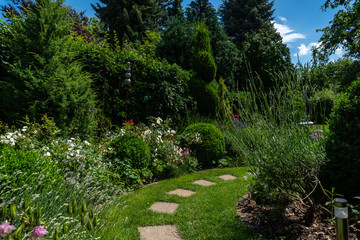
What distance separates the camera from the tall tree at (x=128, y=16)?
18766 millimetres

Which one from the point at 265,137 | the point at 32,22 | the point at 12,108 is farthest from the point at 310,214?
the point at 32,22

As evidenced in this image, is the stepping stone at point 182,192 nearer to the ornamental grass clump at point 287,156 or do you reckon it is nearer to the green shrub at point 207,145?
the ornamental grass clump at point 287,156

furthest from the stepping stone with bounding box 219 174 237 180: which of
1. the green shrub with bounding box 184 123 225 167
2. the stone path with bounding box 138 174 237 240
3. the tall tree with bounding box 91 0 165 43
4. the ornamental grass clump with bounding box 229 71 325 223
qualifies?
the tall tree with bounding box 91 0 165 43

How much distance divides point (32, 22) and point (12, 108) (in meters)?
1.80

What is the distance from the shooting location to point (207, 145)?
241 inches

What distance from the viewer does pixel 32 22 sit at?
15.1 ft

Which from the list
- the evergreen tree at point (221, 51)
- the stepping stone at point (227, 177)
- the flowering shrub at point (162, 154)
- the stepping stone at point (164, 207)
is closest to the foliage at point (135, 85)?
the flowering shrub at point (162, 154)

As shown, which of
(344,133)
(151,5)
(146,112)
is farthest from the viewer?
(151,5)

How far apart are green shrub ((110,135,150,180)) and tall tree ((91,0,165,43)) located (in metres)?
16.0

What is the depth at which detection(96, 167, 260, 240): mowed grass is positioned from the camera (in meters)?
2.42

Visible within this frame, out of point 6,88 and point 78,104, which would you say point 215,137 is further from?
point 6,88

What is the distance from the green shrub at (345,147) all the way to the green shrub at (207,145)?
358 cm

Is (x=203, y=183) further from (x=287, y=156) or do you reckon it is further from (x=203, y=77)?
(x=203, y=77)

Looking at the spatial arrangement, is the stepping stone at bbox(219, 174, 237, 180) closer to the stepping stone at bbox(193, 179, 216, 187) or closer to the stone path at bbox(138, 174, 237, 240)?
the stepping stone at bbox(193, 179, 216, 187)
